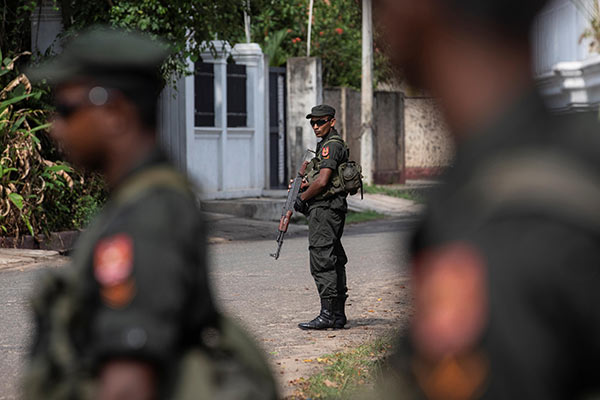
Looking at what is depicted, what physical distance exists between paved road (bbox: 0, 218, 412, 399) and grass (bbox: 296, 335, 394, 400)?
0.44 ft

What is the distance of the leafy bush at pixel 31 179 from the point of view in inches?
502

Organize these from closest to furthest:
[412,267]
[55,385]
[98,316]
Answer: [412,267] → [98,316] → [55,385]

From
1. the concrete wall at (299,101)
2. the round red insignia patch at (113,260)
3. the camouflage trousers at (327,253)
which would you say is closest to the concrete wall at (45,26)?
the concrete wall at (299,101)

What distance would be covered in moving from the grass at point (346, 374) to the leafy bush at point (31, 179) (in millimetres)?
6536

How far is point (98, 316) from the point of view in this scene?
2.02 meters

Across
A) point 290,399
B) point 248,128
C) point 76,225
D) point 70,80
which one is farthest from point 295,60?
point 70,80

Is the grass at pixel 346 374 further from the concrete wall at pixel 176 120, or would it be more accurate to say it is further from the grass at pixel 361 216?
the grass at pixel 361 216

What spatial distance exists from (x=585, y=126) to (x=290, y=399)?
425cm

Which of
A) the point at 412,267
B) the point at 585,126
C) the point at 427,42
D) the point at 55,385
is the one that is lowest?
the point at 55,385

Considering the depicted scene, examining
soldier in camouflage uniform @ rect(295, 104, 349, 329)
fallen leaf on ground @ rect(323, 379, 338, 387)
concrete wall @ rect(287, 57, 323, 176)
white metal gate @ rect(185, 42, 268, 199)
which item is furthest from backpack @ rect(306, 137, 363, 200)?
concrete wall @ rect(287, 57, 323, 176)

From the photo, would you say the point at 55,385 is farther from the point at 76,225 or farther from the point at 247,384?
the point at 76,225

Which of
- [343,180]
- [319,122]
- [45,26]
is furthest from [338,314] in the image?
[45,26]

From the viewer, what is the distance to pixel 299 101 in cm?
2064

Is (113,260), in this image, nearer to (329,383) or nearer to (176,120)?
(329,383)
